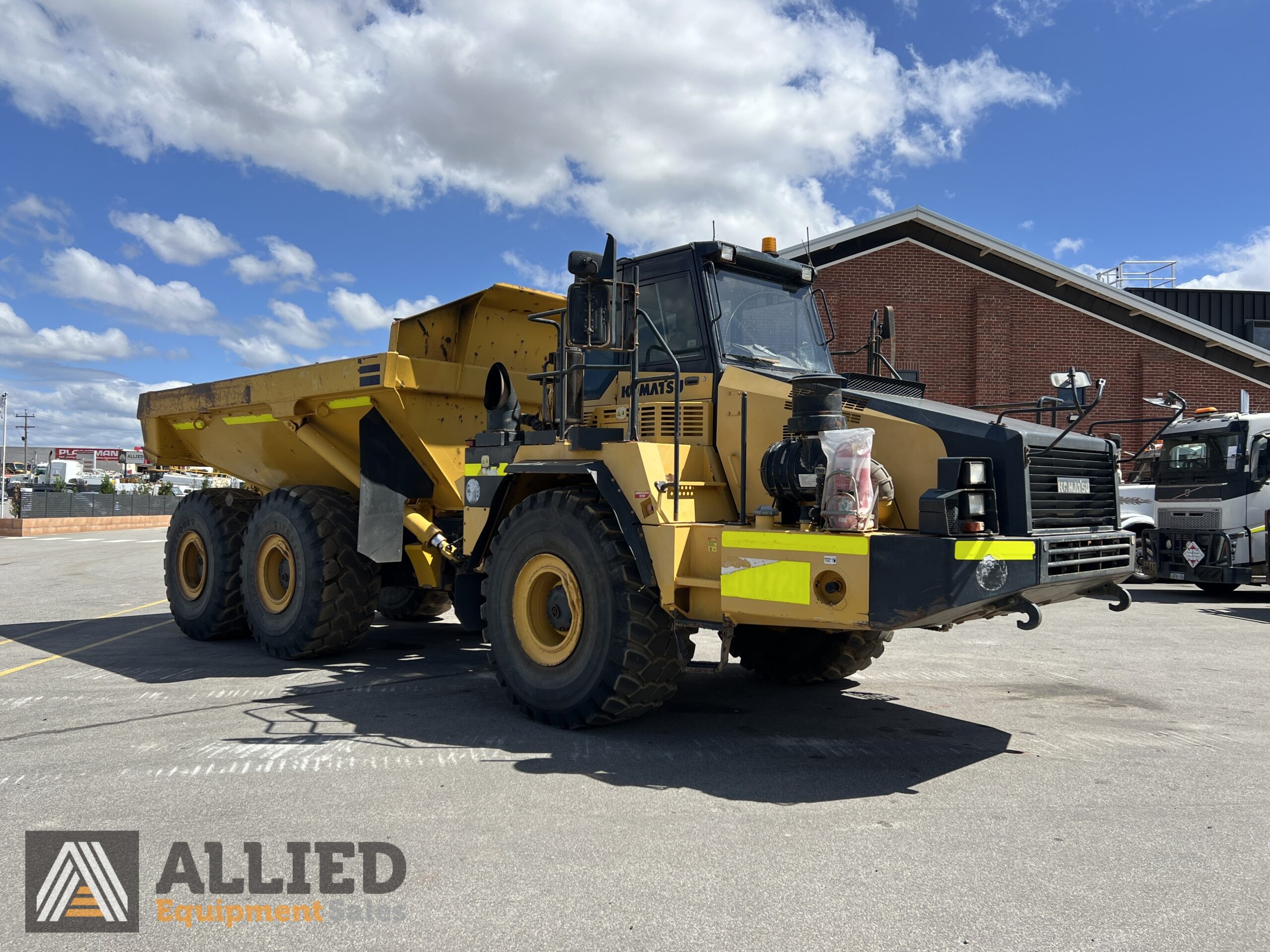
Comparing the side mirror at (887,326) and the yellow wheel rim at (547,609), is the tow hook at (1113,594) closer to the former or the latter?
the side mirror at (887,326)

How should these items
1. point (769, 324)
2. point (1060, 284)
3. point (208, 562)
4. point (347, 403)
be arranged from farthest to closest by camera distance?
point (1060, 284), point (208, 562), point (347, 403), point (769, 324)

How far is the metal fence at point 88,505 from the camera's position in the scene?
36.1 meters

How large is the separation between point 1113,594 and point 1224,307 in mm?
26259

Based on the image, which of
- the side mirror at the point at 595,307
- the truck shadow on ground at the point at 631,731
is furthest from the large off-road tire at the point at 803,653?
the side mirror at the point at 595,307

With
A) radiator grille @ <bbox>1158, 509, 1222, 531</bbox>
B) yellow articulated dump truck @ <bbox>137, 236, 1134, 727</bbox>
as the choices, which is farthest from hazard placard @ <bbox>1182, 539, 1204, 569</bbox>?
yellow articulated dump truck @ <bbox>137, 236, 1134, 727</bbox>

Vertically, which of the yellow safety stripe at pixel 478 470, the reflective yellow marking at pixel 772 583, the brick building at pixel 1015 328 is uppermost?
the brick building at pixel 1015 328

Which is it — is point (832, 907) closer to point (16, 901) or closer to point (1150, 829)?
point (1150, 829)

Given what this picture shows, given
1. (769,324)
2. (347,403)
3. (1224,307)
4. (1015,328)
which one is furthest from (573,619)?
(1224,307)

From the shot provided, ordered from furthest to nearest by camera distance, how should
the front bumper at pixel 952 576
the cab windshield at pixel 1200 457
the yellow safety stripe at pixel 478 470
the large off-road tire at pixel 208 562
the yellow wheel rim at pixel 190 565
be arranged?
the cab windshield at pixel 1200 457 → the yellow wheel rim at pixel 190 565 → the large off-road tire at pixel 208 562 → the yellow safety stripe at pixel 478 470 → the front bumper at pixel 952 576

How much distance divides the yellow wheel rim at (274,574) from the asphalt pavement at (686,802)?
0.60m

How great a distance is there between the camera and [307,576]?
8.08m

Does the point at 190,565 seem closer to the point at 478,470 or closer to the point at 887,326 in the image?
the point at 478,470

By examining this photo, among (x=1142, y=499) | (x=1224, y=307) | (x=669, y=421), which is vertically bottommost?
(x=1142, y=499)

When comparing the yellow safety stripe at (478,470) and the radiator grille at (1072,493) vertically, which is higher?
the yellow safety stripe at (478,470)
